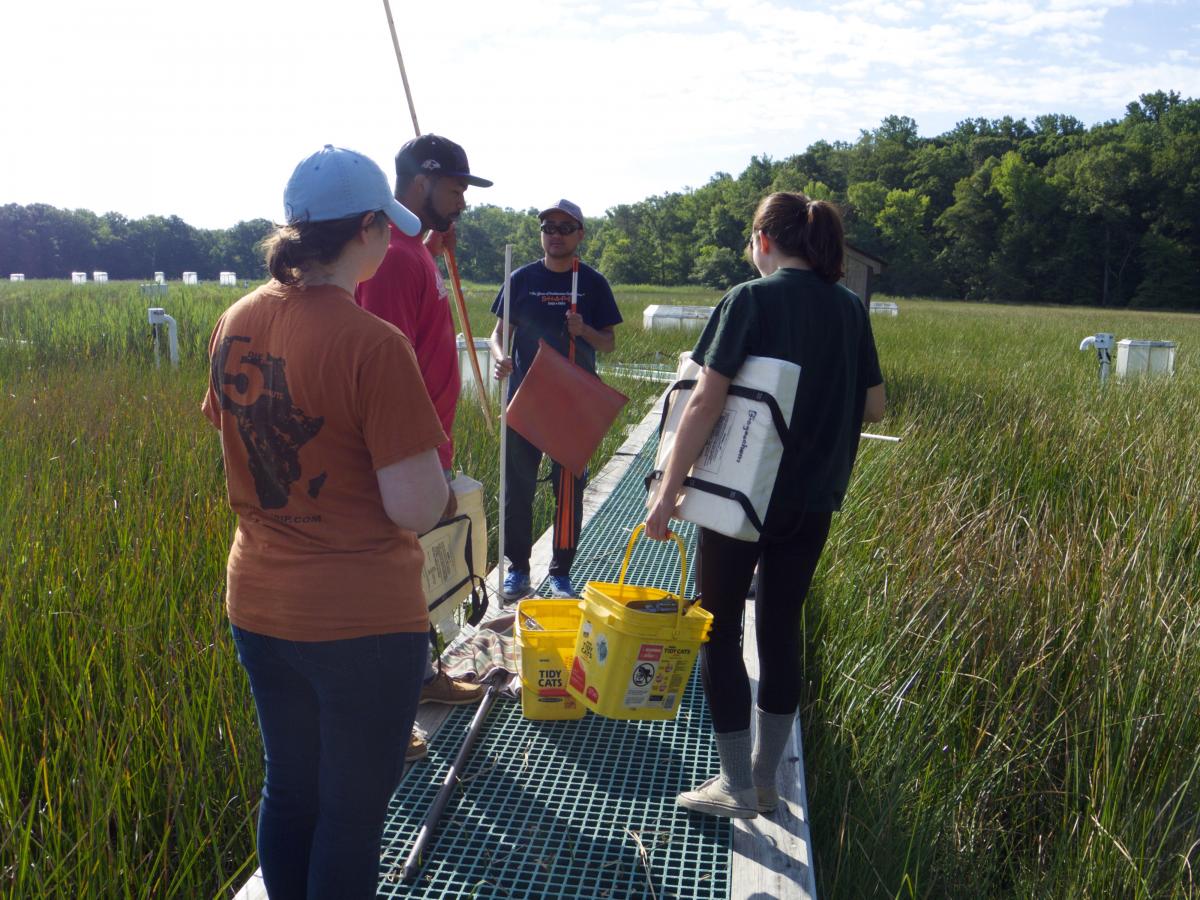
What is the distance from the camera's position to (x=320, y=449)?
5.55 feet

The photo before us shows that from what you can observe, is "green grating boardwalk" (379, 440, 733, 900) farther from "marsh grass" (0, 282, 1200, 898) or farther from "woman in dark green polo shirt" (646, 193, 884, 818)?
"marsh grass" (0, 282, 1200, 898)

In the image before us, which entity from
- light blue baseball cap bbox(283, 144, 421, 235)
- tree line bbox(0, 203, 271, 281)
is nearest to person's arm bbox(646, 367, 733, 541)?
light blue baseball cap bbox(283, 144, 421, 235)

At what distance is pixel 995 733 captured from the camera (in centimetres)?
333

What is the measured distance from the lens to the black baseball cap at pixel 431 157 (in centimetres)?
296

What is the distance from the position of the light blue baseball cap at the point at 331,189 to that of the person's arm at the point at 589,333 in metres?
2.59

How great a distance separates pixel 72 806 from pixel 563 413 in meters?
2.41

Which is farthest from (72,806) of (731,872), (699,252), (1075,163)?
(699,252)

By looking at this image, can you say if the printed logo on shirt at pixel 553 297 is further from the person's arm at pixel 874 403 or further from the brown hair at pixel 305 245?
the brown hair at pixel 305 245

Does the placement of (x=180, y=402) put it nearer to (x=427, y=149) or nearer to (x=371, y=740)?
(x=427, y=149)

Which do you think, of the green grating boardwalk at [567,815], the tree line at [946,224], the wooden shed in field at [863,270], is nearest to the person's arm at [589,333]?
the green grating boardwalk at [567,815]

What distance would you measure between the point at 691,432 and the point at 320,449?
3.51 ft

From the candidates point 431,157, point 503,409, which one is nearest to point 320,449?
point 431,157

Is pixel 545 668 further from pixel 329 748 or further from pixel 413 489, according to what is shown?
pixel 413 489

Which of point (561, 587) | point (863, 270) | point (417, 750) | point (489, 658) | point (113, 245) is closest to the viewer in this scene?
point (417, 750)
